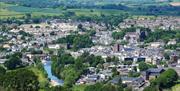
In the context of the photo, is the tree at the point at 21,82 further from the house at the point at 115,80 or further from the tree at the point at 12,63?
the tree at the point at 12,63

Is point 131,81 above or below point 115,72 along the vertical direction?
above

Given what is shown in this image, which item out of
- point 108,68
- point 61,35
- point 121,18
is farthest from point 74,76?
point 121,18

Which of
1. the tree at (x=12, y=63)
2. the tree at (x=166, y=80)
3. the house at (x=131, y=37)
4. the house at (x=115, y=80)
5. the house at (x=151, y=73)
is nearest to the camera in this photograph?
the tree at (x=166, y=80)

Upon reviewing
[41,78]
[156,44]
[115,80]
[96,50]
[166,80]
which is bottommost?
[156,44]

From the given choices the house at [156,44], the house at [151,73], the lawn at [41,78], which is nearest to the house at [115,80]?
the house at [151,73]

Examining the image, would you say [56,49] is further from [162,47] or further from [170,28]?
[170,28]

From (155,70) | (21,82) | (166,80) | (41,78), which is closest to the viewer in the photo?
(21,82)

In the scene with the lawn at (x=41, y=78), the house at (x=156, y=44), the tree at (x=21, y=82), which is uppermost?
the tree at (x=21, y=82)

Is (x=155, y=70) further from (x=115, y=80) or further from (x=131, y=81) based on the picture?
(x=115, y=80)

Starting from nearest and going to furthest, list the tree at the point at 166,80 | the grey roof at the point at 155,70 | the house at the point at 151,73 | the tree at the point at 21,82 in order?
the tree at the point at 21,82 < the tree at the point at 166,80 < the house at the point at 151,73 < the grey roof at the point at 155,70

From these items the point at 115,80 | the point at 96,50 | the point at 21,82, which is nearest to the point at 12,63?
the point at 115,80

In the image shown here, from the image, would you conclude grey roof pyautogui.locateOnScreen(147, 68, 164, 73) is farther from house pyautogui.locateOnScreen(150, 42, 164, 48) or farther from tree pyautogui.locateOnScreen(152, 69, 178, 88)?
house pyautogui.locateOnScreen(150, 42, 164, 48)
